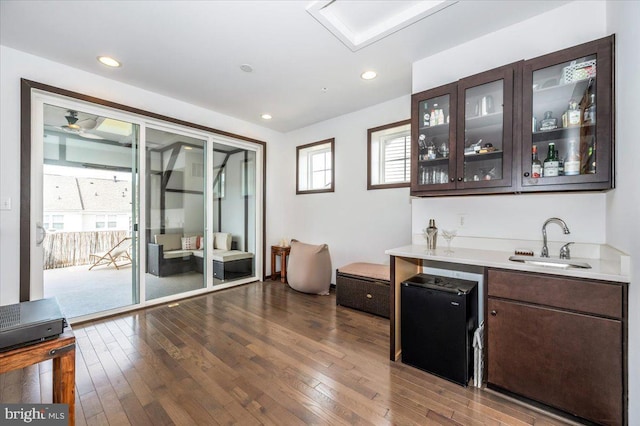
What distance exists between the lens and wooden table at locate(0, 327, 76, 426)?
107cm

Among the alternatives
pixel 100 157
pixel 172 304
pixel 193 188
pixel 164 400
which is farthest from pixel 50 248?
pixel 164 400

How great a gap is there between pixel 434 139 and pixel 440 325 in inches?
62.6

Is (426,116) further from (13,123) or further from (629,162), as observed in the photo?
(13,123)

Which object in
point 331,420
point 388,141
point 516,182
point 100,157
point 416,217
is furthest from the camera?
point 388,141

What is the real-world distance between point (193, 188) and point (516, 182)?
3885 millimetres

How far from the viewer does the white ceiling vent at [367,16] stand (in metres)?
1.99

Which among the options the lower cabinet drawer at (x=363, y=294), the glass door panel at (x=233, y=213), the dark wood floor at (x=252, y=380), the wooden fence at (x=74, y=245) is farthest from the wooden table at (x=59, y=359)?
the glass door panel at (x=233, y=213)

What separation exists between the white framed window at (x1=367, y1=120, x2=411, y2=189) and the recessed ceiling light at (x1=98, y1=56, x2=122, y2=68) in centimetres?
306

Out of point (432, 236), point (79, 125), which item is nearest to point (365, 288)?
point (432, 236)

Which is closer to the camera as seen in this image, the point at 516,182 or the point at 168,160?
the point at 516,182

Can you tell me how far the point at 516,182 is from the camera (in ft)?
6.50

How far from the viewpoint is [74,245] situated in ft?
10.4

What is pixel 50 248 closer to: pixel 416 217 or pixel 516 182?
pixel 416 217

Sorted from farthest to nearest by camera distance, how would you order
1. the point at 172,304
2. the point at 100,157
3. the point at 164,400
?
1. the point at 172,304
2. the point at 100,157
3. the point at 164,400
